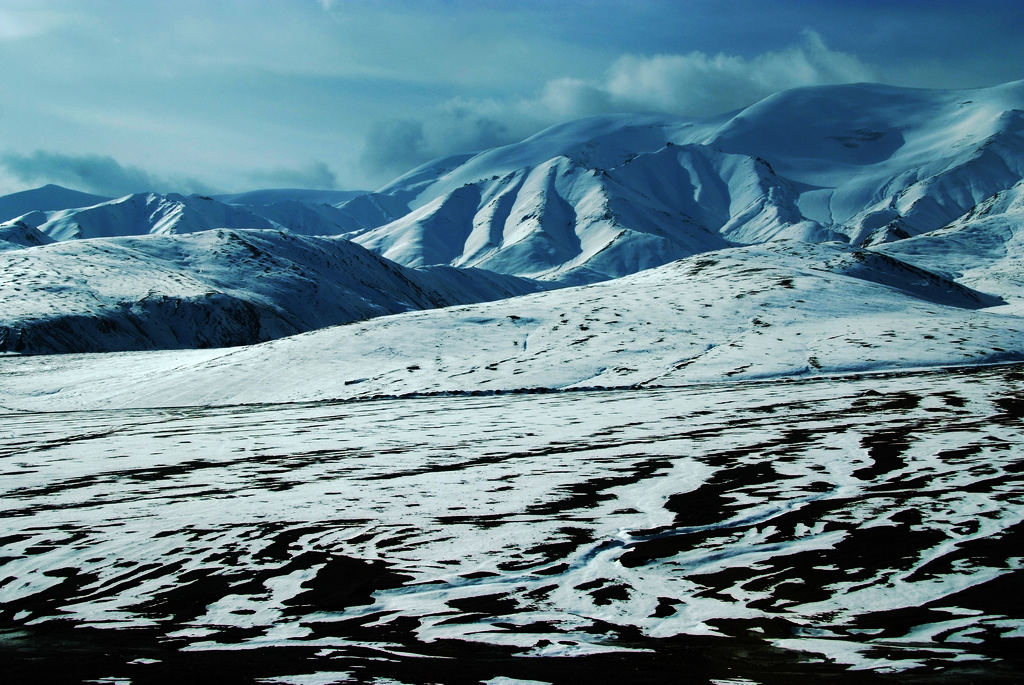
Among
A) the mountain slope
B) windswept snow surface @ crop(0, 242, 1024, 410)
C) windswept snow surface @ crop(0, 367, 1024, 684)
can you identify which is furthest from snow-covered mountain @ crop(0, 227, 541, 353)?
the mountain slope

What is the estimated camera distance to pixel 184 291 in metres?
107

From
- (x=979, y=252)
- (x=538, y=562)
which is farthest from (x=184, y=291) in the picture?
(x=979, y=252)

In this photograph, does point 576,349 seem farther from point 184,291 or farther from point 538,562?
point 184,291

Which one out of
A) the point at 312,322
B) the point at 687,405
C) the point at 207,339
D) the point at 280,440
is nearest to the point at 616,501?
the point at 280,440

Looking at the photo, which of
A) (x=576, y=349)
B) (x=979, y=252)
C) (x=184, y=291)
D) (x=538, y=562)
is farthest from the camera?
(x=979, y=252)

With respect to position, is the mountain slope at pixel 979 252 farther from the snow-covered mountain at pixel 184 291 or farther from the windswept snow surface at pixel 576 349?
the snow-covered mountain at pixel 184 291

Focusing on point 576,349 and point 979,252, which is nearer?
point 576,349

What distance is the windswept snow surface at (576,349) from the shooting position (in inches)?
1515

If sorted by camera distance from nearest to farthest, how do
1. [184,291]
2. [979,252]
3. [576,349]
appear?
[576,349], [184,291], [979,252]

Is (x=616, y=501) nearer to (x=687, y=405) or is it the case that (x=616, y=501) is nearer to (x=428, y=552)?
(x=428, y=552)

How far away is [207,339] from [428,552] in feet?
309

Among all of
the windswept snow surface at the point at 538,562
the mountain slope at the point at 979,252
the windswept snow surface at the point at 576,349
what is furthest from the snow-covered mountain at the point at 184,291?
the mountain slope at the point at 979,252

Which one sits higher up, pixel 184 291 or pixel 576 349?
pixel 184 291

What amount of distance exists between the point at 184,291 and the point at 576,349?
77819mm
